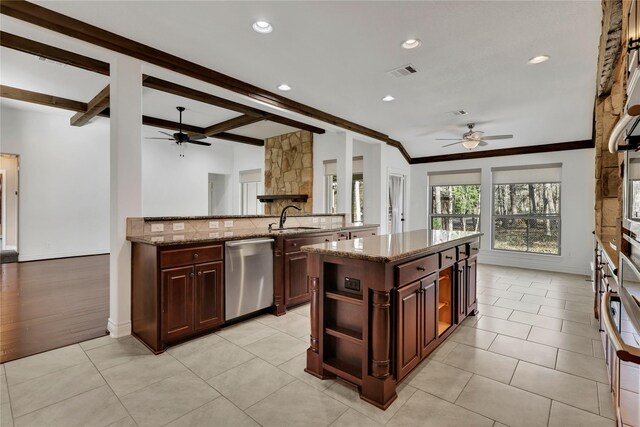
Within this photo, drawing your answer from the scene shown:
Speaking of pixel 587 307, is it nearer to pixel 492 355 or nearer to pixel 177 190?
pixel 492 355

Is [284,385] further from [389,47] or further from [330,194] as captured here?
[330,194]

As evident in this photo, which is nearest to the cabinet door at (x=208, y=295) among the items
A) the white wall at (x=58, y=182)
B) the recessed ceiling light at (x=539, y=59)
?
the recessed ceiling light at (x=539, y=59)

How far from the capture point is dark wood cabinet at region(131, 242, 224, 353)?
98.6 inches

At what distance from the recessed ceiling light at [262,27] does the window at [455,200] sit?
19.4ft

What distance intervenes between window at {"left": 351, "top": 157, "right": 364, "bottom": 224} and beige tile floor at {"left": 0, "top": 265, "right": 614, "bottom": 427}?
4300mm

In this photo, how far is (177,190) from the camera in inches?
307

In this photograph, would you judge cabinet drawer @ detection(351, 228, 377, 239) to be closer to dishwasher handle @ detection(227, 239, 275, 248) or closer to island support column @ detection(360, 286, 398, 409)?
dishwasher handle @ detection(227, 239, 275, 248)

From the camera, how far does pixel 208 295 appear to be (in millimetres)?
2828

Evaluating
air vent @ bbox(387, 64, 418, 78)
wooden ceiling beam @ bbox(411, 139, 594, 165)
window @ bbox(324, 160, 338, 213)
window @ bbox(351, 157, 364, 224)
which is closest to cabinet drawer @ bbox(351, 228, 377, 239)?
window @ bbox(324, 160, 338, 213)

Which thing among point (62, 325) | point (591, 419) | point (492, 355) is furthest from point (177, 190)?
point (591, 419)

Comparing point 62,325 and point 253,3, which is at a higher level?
point 253,3

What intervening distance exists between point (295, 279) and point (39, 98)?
194 inches

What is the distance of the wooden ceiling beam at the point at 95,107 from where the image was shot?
4375mm

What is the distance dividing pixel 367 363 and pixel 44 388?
2154 millimetres
